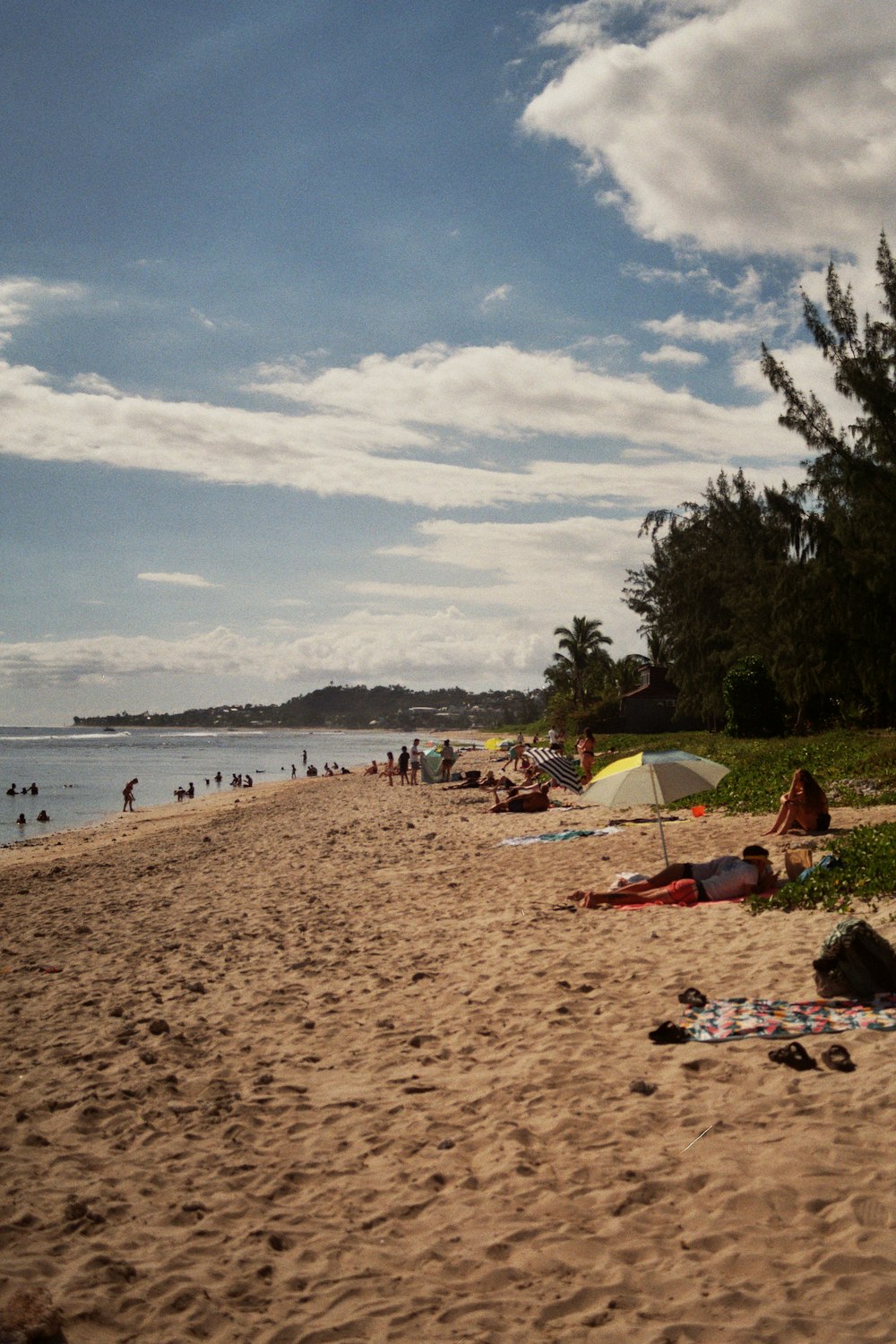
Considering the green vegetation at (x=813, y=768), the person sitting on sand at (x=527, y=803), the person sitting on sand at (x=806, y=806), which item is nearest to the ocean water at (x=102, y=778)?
the person sitting on sand at (x=527, y=803)

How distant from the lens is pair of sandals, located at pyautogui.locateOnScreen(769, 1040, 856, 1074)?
589 cm

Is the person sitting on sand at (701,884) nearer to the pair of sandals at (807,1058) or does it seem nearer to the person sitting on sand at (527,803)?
the pair of sandals at (807,1058)

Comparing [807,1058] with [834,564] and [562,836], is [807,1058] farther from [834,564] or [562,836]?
[834,564]

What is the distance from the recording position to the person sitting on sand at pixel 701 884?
1105 cm

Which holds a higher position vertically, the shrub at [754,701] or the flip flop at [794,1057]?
the shrub at [754,701]

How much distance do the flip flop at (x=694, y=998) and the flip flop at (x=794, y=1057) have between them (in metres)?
Result: 1.21

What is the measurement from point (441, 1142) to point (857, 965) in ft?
10.9

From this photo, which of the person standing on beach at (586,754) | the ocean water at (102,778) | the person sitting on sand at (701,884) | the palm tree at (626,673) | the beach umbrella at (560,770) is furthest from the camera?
the palm tree at (626,673)

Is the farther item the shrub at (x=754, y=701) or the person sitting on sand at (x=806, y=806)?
the shrub at (x=754, y=701)

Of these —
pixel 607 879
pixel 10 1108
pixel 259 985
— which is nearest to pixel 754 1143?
pixel 10 1108

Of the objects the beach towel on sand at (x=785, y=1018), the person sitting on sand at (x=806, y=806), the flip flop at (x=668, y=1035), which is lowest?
the flip flop at (x=668, y=1035)

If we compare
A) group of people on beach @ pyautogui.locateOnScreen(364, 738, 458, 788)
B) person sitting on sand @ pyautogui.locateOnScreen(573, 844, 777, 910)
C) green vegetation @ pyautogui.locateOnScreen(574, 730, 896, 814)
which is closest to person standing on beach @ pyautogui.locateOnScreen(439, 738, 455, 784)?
group of people on beach @ pyautogui.locateOnScreen(364, 738, 458, 788)

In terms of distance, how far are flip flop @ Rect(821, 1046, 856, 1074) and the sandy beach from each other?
3.1 inches

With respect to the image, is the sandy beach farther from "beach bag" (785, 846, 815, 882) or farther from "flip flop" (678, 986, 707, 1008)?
"beach bag" (785, 846, 815, 882)
